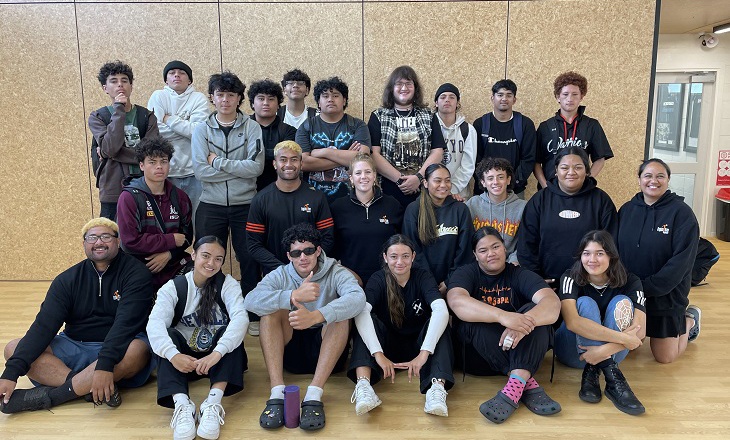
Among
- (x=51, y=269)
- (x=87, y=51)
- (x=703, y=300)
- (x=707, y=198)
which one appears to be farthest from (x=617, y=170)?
(x=51, y=269)

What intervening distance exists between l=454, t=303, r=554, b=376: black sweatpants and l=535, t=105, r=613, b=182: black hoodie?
1.68 meters

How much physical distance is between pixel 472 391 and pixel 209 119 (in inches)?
99.3

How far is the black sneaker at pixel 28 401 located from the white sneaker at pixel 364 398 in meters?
1.62

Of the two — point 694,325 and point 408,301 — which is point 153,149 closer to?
point 408,301

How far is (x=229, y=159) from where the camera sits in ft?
12.5

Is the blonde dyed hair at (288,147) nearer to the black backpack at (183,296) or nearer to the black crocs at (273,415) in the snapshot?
the black backpack at (183,296)

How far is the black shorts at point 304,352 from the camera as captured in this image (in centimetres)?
318

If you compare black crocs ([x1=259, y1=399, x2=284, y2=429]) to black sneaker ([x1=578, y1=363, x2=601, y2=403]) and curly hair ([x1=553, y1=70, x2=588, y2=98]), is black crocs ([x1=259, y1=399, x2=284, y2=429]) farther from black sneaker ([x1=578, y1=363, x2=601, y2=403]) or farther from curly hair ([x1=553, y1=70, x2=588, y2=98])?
curly hair ([x1=553, y1=70, x2=588, y2=98])

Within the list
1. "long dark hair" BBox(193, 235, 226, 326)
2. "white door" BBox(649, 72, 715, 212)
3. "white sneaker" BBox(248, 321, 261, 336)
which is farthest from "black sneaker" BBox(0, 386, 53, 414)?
"white door" BBox(649, 72, 715, 212)

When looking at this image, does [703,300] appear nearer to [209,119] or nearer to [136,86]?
[209,119]

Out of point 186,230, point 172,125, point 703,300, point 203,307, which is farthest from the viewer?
point 703,300

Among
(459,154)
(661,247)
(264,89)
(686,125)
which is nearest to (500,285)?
(661,247)

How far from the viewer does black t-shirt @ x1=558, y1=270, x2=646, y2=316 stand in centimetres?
313

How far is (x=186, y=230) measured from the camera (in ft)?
12.0
